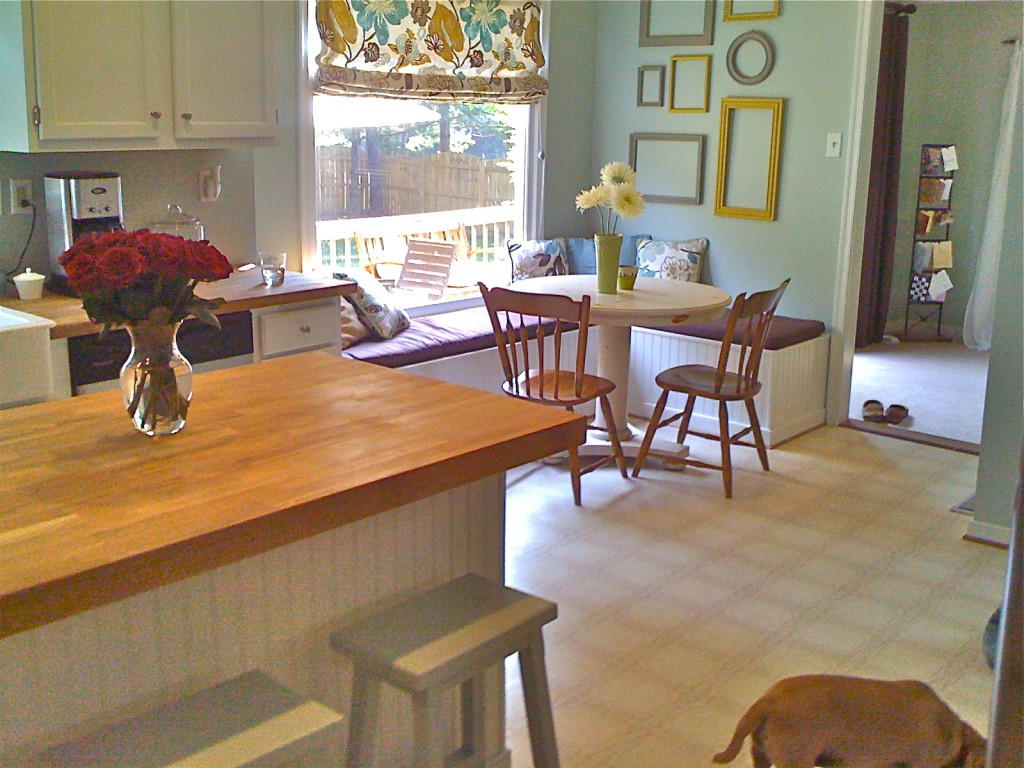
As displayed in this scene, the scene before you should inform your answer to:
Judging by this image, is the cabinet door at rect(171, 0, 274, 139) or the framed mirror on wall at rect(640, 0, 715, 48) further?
the framed mirror on wall at rect(640, 0, 715, 48)

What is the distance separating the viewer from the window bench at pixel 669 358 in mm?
4555

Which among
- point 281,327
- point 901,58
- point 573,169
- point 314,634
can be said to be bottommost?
point 314,634

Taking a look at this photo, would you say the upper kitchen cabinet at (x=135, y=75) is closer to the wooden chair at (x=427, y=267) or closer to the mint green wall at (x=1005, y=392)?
the wooden chair at (x=427, y=267)

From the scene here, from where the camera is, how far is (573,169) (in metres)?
5.88

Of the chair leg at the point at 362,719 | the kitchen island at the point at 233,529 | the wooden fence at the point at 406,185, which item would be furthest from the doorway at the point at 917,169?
the chair leg at the point at 362,719

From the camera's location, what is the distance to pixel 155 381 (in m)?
1.92

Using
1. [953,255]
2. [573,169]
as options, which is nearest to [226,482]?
[573,169]

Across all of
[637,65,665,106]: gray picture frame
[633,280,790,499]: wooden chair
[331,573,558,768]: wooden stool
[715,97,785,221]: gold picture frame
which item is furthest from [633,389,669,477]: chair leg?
[331,573,558,768]: wooden stool

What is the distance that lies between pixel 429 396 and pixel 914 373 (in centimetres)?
485

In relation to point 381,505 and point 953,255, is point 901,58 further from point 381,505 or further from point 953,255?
point 381,505

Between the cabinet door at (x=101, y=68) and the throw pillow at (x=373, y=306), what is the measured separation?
1.11 meters

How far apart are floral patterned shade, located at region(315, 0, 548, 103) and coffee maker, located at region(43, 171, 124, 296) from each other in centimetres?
120

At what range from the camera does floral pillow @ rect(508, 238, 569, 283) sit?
218 inches

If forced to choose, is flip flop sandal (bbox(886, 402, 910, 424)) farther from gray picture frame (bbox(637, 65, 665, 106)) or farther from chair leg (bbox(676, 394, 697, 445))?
gray picture frame (bbox(637, 65, 665, 106))
